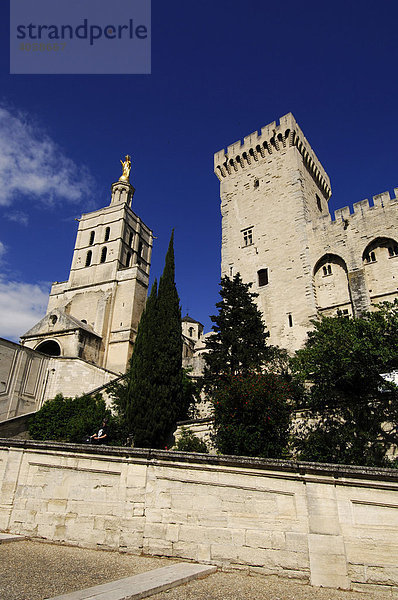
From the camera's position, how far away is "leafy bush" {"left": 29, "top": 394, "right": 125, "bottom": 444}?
18.0 m

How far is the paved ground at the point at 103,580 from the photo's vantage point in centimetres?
418

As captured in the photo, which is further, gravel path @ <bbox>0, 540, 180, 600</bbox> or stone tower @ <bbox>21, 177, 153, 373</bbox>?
stone tower @ <bbox>21, 177, 153, 373</bbox>

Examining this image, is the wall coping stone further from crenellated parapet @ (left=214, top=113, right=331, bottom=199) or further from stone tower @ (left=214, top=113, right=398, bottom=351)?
crenellated parapet @ (left=214, top=113, right=331, bottom=199)

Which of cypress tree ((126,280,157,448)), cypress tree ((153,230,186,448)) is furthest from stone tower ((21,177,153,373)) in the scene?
cypress tree ((153,230,186,448))

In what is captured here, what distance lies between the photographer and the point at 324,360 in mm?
13945

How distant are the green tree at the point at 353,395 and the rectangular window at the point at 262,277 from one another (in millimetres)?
11325

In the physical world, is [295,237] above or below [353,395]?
above

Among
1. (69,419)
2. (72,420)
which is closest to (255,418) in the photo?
(72,420)

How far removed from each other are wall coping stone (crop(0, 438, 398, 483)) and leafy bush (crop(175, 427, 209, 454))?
8.62 m

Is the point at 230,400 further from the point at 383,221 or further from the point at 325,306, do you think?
the point at 383,221

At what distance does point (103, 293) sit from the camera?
116 feet

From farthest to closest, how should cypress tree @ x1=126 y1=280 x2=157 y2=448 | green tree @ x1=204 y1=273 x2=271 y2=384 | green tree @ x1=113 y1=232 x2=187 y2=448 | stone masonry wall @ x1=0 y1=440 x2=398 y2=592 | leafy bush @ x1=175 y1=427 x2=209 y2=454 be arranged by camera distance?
1. green tree @ x1=204 y1=273 x2=271 y2=384
2. green tree @ x1=113 y1=232 x2=187 y2=448
3. cypress tree @ x1=126 y1=280 x2=157 y2=448
4. leafy bush @ x1=175 y1=427 x2=209 y2=454
5. stone masonry wall @ x1=0 y1=440 x2=398 y2=592

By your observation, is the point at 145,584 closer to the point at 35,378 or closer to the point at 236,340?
the point at 236,340

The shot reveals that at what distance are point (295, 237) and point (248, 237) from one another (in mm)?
4037
